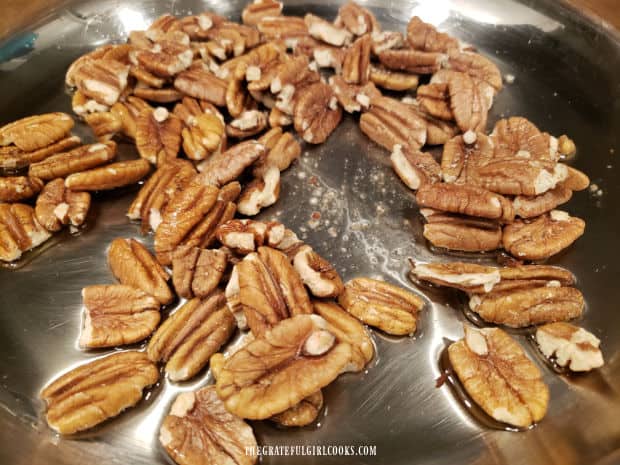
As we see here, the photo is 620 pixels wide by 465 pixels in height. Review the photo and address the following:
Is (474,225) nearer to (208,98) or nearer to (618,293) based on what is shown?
(618,293)

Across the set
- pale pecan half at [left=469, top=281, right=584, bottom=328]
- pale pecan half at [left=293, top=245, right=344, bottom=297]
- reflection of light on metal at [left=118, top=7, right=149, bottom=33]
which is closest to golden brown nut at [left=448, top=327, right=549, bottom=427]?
pale pecan half at [left=469, top=281, right=584, bottom=328]

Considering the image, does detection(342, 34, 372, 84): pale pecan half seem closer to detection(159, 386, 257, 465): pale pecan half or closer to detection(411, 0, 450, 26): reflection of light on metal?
detection(411, 0, 450, 26): reflection of light on metal

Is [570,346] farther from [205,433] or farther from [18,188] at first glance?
[18,188]

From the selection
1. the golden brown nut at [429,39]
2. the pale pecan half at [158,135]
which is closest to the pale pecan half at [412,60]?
the golden brown nut at [429,39]

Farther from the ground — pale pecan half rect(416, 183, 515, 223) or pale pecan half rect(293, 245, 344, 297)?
pale pecan half rect(416, 183, 515, 223)

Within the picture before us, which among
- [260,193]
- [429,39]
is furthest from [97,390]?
[429,39]

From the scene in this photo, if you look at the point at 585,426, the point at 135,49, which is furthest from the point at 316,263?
the point at 135,49

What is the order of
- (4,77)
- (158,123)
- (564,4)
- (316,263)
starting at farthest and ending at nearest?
(564,4) → (4,77) → (158,123) → (316,263)
